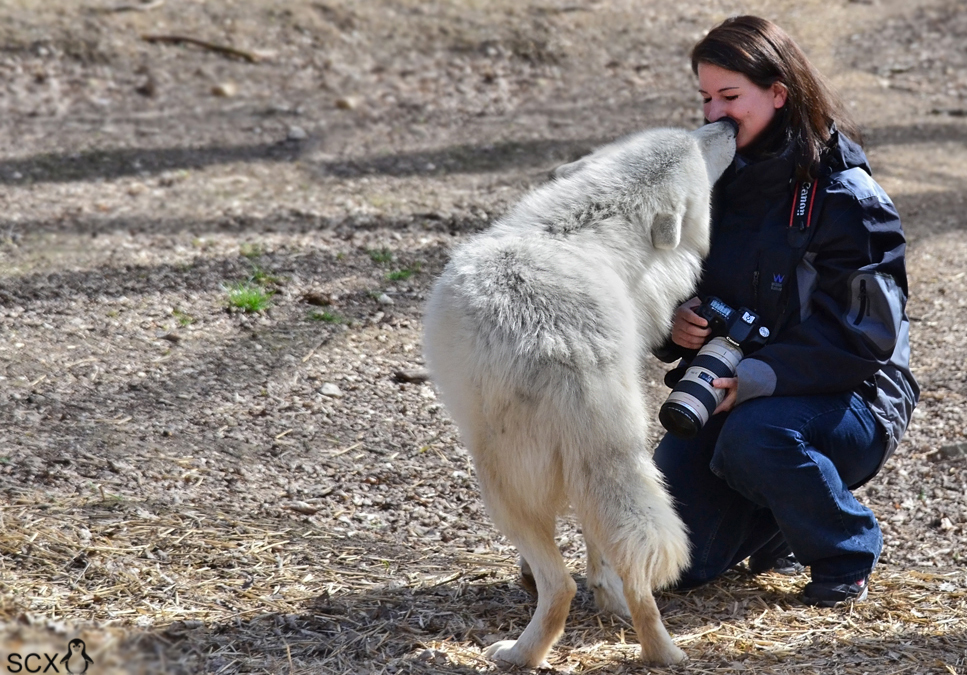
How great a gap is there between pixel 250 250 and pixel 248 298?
82cm

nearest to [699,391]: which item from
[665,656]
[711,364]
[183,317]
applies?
[711,364]

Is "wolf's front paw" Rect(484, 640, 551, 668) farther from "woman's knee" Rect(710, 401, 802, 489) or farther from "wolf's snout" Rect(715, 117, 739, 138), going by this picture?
"wolf's snout" Rect(715, 117, 739, 138)

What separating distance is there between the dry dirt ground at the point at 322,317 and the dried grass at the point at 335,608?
0.05 feet

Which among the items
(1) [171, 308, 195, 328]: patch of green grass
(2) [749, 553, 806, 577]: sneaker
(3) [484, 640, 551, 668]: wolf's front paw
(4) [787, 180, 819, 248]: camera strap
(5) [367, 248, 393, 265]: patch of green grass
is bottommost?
(1) [171, 308, 195, 328]: patch of green grass

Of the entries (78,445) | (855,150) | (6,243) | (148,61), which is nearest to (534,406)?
(855,150)

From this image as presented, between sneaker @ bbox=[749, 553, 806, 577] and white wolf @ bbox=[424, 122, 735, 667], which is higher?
white wolf @ bbox=[424, 122, 735, 667]

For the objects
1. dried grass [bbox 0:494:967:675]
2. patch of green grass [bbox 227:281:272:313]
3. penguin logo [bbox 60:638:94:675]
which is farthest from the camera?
patch of green grass [bbox 227:281:272:313]

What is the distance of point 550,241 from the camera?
3.10 m

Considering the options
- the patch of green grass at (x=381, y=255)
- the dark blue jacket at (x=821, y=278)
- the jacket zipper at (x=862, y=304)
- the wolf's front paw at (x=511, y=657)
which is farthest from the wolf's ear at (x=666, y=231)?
the patch of green grass at (x=381, y=255)

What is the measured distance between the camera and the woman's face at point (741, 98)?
3430 mm

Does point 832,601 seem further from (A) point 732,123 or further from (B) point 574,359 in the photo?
(A) point 732,123

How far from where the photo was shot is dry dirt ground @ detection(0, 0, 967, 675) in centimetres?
324

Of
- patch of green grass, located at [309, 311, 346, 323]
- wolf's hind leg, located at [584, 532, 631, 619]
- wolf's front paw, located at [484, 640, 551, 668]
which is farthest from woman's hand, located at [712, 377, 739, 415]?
patch of green grass, located at [309, 311, 346, 323]

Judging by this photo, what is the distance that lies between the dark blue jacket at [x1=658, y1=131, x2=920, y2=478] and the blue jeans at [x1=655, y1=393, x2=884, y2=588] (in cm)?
8
